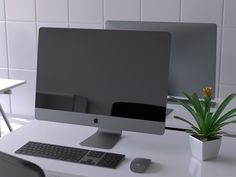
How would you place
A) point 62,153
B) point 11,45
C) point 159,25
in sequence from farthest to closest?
point 11,45 < point 159,25 < point 62,153

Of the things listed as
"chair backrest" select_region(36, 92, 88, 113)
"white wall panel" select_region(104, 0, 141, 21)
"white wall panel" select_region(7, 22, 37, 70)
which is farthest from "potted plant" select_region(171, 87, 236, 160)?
"white wall panel" select_region(7, 22, 37, 70)

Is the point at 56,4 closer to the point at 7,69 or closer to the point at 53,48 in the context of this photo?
the point at 7,69

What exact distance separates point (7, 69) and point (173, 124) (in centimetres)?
253

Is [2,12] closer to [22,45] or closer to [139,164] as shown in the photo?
[22,45]

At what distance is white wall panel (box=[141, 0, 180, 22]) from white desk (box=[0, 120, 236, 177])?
1695 mm

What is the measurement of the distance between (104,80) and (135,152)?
1.19 feet

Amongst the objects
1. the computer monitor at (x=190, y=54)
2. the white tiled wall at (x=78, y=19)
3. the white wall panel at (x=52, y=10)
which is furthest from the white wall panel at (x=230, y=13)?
the white wall panel at (x=52, y=10)

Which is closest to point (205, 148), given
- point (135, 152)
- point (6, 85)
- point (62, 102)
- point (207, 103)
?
point (207, 103)

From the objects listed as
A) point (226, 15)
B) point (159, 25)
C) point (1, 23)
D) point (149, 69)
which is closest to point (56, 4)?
point (1, 23)

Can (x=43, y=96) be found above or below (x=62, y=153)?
above

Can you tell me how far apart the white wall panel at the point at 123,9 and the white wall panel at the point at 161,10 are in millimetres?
57

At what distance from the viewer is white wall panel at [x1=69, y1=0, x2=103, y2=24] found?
12.3 feet

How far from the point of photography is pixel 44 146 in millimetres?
1824

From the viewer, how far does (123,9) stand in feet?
12.0
